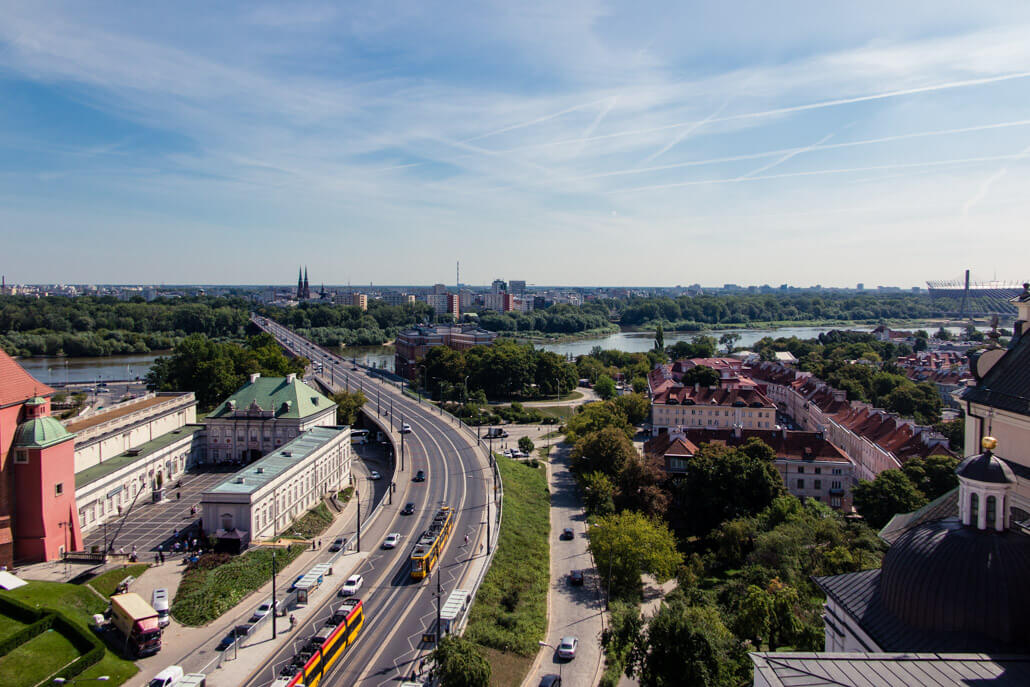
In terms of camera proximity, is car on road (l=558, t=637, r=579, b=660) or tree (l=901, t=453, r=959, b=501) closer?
car on road (l=558, t=637, r=579, b=660)

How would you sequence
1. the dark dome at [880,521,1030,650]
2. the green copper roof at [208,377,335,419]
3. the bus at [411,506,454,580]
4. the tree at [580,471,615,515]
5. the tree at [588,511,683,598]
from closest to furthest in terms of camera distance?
1. the dark dome at [880,521,1030,650]
2. the bus at [411,506,454,580]
3. the tree at [588,511,683,598]
4. the tree at [580,471,615,515]
5. the green copper roof at [208,377,335,419]

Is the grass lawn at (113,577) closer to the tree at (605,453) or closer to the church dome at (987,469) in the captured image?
the tree at (605,453)

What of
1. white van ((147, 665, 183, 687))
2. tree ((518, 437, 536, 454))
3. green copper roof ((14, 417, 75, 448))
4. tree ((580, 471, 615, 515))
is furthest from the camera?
tree ((518, 437, 536, 454))

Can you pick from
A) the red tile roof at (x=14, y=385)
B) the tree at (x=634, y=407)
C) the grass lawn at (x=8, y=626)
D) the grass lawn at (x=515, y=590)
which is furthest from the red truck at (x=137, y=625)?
the tree at (x=634, y=407)

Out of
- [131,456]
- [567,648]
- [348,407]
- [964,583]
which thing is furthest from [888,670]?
[348,407]

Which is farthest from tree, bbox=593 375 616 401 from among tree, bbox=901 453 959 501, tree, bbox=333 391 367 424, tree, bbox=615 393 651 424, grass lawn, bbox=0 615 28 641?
grass lawn, bbox=0 615 28 641

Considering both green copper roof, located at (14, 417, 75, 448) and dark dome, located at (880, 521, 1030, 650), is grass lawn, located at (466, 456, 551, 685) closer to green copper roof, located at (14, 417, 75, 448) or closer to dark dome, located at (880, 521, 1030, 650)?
dark dome, located at (880, 521, 1030, 650)
